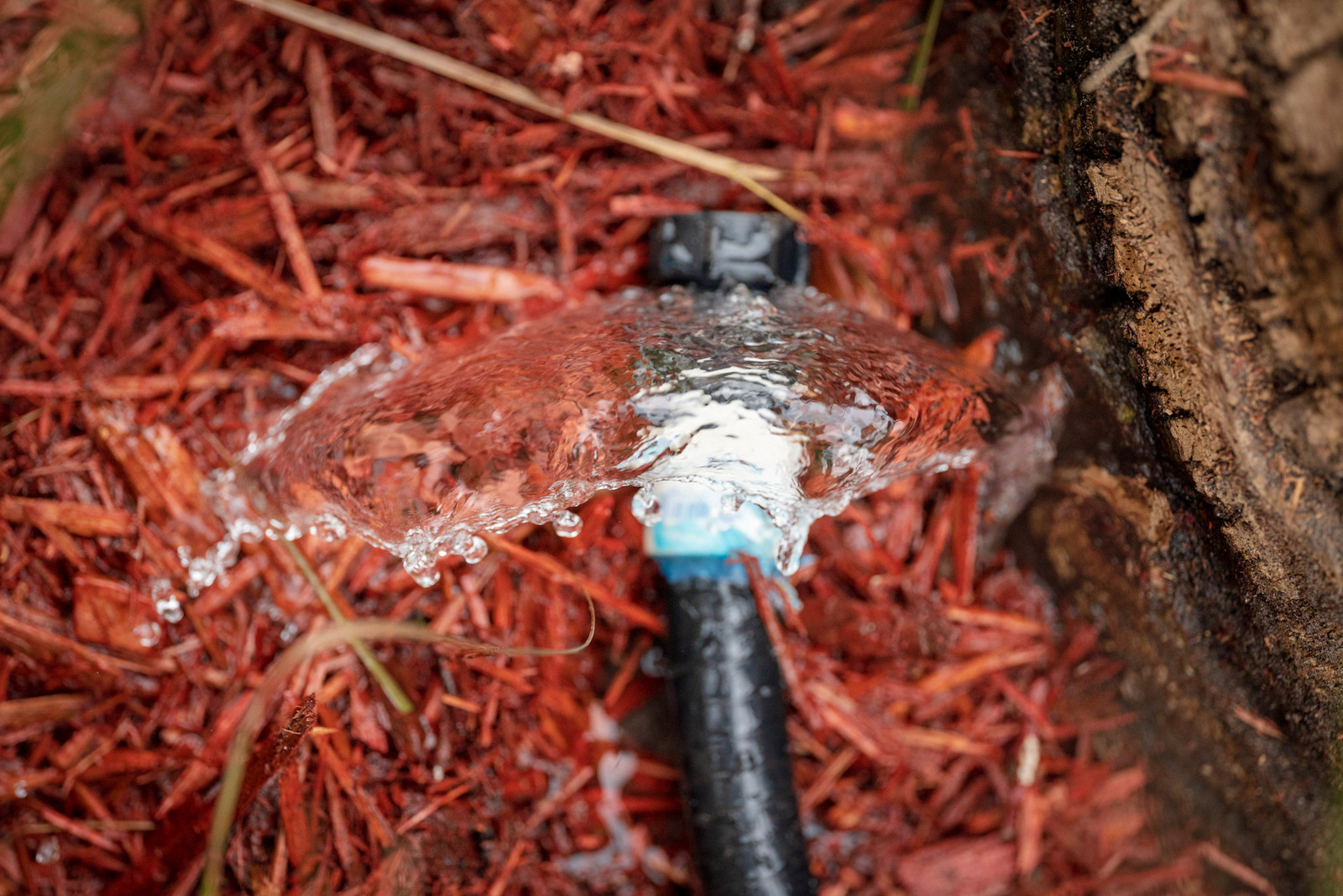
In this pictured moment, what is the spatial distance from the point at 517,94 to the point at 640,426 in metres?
0.89

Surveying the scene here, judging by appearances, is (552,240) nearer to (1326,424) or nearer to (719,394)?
(719,394)

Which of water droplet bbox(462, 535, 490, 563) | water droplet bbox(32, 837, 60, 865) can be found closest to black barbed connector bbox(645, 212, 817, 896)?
water droplet bbox(462, 535, 490, 563)

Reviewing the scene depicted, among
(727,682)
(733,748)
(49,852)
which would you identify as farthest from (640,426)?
(49,852)

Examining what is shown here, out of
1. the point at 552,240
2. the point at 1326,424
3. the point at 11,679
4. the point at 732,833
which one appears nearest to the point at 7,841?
the point at 11,679

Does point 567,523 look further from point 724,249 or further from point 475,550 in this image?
point 724,249

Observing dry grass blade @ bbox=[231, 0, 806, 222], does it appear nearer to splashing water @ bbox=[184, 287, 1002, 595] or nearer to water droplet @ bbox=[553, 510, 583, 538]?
splashing water @ bbox=[184, 287, 1002, 595]

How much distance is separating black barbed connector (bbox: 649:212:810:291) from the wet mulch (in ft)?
0.70

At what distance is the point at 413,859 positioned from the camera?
1.46 metres

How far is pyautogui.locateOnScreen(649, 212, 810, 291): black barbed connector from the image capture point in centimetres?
155

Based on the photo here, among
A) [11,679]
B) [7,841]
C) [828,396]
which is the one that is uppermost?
[828,396]

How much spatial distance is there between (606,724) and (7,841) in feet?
3.85

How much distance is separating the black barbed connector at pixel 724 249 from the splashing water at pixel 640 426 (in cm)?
12

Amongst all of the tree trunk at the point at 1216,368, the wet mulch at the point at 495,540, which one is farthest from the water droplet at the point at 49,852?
the tree trunk at the point at 1216,368

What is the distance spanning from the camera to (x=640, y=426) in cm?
122
